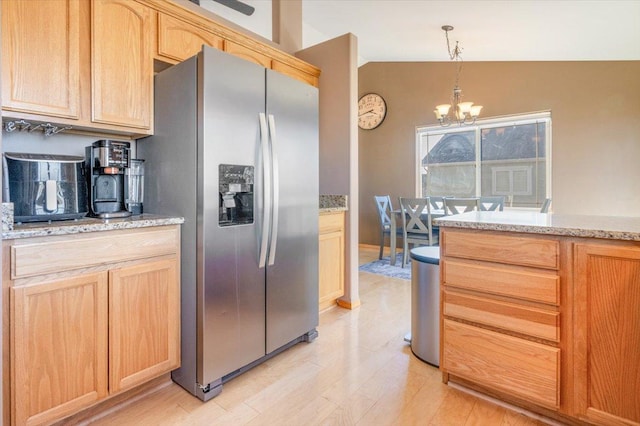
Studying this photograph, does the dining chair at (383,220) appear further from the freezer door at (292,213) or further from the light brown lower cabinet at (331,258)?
the freezer door at (292,213)

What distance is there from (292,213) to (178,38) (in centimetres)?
133

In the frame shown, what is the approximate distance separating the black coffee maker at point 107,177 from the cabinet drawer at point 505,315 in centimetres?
187

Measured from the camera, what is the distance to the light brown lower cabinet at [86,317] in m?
1.32

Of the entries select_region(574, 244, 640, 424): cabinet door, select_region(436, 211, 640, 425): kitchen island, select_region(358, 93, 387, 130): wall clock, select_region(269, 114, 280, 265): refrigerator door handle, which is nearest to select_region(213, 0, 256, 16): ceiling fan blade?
select_region(269, 114, 280, 265): refrigerator door handle

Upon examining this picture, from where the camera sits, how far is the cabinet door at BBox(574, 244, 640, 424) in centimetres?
134

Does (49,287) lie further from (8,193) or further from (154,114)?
(154,114)

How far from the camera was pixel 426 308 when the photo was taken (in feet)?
7.00

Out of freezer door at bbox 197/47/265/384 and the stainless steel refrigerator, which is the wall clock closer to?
the stainless steel refrigerator

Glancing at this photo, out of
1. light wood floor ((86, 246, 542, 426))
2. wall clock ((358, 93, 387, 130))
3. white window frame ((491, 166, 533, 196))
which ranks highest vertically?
wall clock ((358, 93, 387, 130))

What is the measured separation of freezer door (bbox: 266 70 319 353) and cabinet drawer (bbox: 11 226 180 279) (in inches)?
24.1

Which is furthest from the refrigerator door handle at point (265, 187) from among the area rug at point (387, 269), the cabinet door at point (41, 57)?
the area rug at point (387, 269)

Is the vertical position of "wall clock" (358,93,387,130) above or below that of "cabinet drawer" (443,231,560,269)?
above

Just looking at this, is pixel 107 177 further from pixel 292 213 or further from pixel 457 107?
pixel 457 107

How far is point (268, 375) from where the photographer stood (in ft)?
6.52
